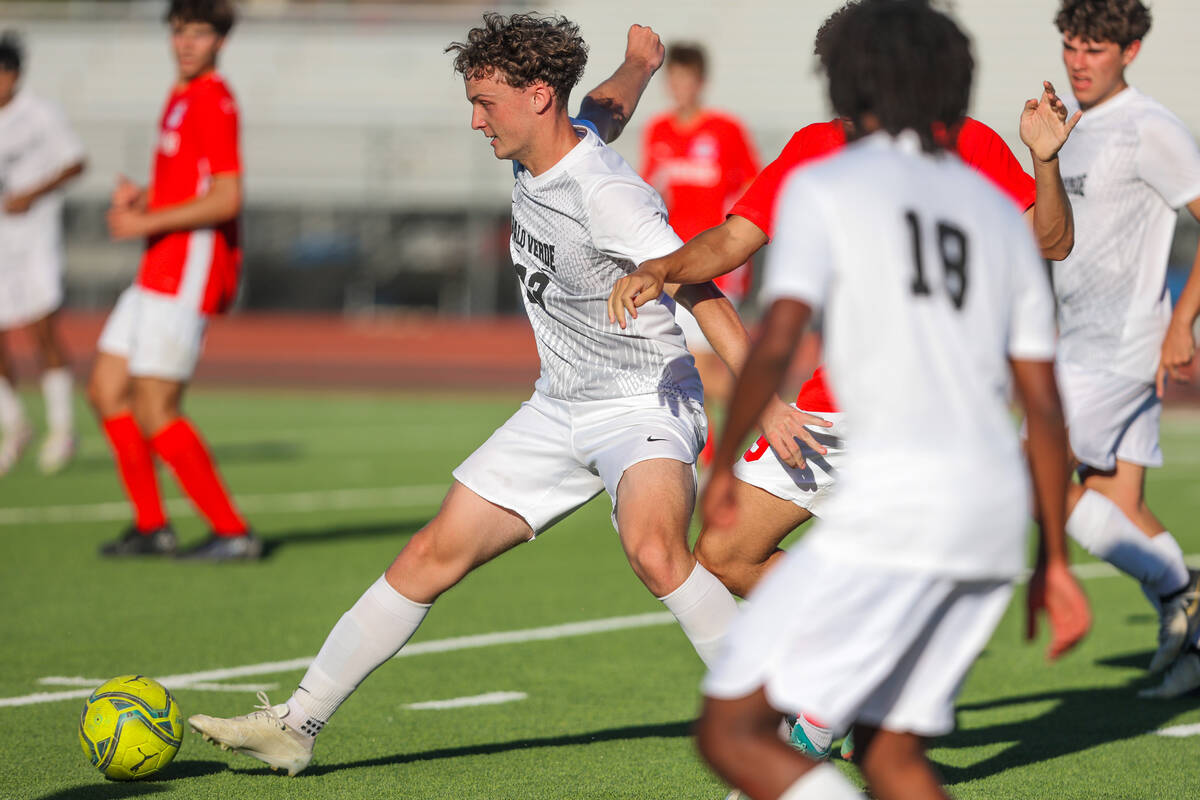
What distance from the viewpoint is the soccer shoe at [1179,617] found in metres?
5.73

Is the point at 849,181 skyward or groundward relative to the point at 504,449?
skyward

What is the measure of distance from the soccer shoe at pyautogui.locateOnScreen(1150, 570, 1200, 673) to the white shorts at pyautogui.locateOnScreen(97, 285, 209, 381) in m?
4.65

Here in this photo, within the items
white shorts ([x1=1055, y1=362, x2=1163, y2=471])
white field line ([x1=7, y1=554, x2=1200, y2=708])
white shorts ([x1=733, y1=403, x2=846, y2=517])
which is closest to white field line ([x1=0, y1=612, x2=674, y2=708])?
white field line ([x1=7, y1=554, x2=1200, y2=708])

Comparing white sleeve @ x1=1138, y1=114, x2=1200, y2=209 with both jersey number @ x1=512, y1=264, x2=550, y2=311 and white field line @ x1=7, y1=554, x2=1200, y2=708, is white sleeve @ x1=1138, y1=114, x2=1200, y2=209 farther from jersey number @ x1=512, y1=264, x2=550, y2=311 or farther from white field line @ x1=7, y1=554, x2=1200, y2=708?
white field line @ x1=7, y1=554, x2=1200, y2=708

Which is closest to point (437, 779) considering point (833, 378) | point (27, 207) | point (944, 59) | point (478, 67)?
point (478, 67)

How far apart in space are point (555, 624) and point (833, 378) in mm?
4479

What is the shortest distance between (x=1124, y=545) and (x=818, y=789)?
322cm

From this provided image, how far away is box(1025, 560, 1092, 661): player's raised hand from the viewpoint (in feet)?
9.61

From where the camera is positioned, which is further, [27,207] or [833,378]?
[27,207]

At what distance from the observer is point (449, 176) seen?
2942 cm

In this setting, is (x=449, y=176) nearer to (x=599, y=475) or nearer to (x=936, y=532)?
(x=599, y=475)

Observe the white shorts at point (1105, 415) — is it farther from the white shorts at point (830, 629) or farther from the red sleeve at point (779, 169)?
the white shorts at point (830, 629)

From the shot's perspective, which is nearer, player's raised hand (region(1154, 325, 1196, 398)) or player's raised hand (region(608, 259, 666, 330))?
player's raised hand (region(608, 259, 666, 330))

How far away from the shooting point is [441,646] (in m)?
6.76
